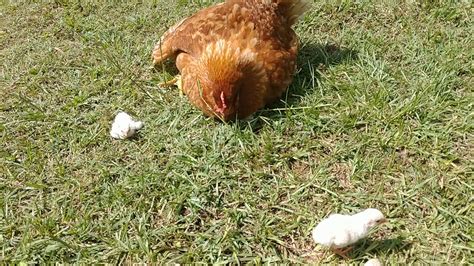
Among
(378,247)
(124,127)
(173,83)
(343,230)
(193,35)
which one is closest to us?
(343,230)

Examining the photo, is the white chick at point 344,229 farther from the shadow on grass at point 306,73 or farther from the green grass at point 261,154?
the shadow on grass at point 306,73

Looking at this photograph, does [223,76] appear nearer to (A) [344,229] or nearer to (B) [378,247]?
(A) [344,229]

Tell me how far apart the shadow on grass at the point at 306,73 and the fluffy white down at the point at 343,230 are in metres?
0.94

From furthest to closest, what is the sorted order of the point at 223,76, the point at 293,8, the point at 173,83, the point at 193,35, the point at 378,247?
the point at 173,83 < the point at 293,8 < the point at 193,35 < the point at 223,76 < the point at 378,247

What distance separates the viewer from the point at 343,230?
6.49 ft

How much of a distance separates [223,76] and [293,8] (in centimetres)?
87

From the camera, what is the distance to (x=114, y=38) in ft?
12.3

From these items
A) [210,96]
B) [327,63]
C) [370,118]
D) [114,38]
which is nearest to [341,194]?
[370,118]

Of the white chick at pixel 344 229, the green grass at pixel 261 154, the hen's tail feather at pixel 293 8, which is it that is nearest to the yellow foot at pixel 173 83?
the green grass at pixel 261 154

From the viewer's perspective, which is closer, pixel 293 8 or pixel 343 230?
pixel 343 230

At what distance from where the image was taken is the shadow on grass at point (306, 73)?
287 cm

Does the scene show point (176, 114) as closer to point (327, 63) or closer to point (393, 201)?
point (327, 63)

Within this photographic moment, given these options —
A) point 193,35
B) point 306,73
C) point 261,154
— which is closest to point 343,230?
point 261,154

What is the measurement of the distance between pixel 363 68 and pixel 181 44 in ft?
4.06
